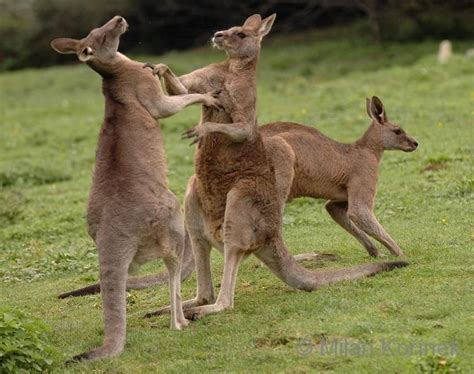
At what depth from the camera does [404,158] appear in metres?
12.9

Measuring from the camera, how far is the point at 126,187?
6.99 meters

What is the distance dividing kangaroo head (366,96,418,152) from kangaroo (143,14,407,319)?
1.99 meters

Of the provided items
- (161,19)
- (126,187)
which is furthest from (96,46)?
(161,19)

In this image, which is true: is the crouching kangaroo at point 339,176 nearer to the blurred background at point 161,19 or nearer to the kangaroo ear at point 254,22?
the kangaroo ear at point 254,22

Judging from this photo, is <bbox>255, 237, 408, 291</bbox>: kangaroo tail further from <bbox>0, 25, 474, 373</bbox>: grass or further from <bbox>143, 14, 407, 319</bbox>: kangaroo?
<bbox>0, 25, 474, 373</bbox>: grass

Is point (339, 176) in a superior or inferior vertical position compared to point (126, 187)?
inferior

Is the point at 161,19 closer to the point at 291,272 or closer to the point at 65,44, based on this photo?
the point at 65,44

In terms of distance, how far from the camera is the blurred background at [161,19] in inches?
1175

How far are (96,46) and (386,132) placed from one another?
131 inches

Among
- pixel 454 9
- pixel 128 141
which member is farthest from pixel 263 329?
pixel 454 9

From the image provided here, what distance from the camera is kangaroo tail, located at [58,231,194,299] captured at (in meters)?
8.36

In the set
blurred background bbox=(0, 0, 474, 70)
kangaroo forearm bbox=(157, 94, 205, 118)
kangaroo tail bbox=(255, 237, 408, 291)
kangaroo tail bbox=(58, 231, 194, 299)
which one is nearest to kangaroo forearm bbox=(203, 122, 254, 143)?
kangaroo forearm bbox=(157, 94, 205, 118)

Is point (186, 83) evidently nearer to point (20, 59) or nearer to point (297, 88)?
point (297, 88)

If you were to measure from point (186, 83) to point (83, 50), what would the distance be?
32.9 inches
